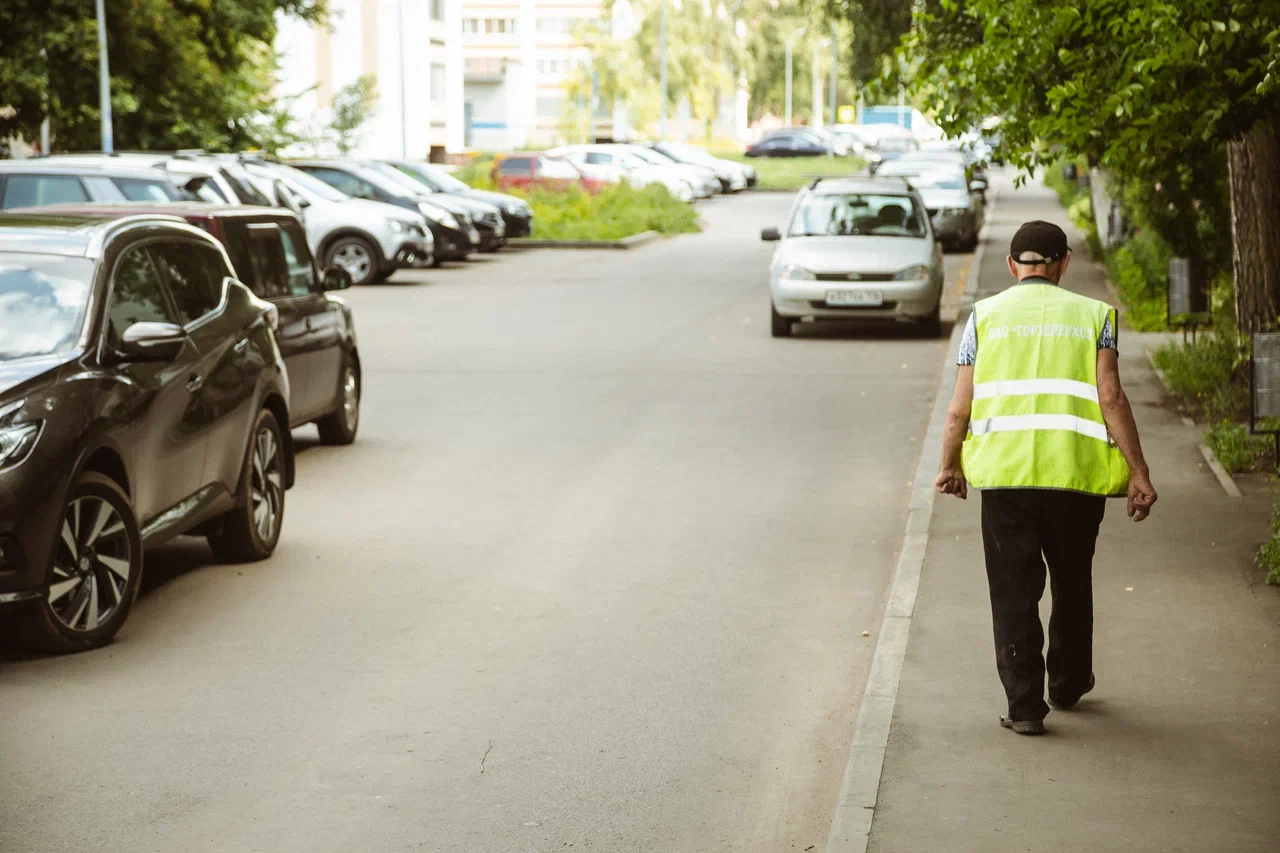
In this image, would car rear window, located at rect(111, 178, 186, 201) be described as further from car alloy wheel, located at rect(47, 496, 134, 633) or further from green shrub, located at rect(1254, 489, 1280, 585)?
green shrub, located at rect(1254, 489, 1280, 585)

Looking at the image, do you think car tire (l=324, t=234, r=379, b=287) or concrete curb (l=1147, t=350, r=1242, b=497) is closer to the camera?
concrete curb (l=1147, t=350, r=1242, b=497)

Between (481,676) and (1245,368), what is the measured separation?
8735 mm

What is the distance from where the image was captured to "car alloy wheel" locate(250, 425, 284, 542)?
932 centimetres

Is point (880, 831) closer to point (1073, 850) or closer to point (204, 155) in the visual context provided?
point (1073, 850)

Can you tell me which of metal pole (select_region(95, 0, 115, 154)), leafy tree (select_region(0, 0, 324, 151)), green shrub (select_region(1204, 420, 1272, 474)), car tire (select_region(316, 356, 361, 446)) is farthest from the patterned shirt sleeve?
leafy tree (select_region(0, 0, 324, 151))

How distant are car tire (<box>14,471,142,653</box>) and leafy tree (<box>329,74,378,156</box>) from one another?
40.3m

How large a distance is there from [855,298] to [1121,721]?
14.0 metres

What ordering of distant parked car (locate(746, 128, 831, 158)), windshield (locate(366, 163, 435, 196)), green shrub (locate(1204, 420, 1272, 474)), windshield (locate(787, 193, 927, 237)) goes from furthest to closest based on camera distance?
1. distant parked car (locate(746, 128, 831, 158))
2. windshield (locate(366, 163, 435, 196))
3. windshield (locate(787, 193, 927, 237))
4. green shrub (locate(1204, 420, 1272, 474))

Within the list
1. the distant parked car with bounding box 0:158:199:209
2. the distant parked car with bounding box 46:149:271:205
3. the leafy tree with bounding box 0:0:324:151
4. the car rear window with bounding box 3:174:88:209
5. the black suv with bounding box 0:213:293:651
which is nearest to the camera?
the black suv with bounding box 0:213:293:651

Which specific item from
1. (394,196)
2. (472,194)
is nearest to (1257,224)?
(394,196)

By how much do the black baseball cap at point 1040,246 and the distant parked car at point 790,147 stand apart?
8522cm

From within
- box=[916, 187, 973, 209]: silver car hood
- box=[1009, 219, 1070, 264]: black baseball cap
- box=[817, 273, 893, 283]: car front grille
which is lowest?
box=[817, 273, 893, 283]: car front grille

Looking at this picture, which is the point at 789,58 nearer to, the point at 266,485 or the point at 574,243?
the point at 574,243

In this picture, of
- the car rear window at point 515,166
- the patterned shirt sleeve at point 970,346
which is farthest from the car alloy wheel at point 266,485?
the car rear window at point 515,166
